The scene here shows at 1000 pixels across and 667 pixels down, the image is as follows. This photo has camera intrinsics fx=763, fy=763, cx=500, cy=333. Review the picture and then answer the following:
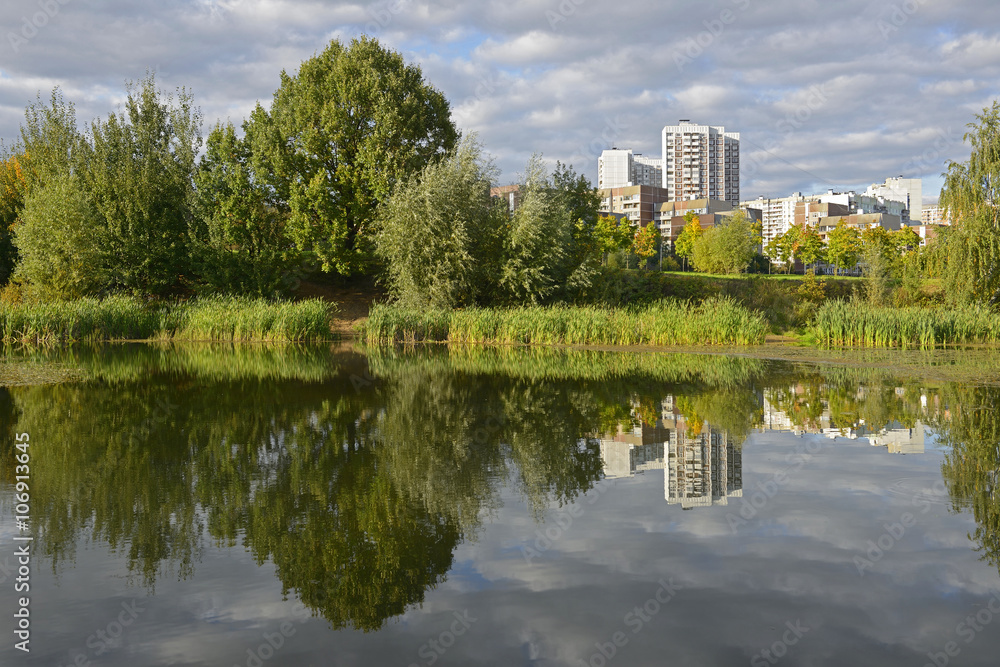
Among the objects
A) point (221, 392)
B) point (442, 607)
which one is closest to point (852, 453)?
point (442, 607)

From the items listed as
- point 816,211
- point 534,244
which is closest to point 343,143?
point 534,244

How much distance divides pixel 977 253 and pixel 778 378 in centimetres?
1877

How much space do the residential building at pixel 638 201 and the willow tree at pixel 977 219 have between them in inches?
5252

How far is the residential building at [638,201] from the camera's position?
166250mm

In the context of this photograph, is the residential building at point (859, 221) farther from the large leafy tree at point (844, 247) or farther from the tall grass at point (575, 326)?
the tall grass at point (575, 326)

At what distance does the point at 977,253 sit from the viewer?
31.2m

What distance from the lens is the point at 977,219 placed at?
101ft

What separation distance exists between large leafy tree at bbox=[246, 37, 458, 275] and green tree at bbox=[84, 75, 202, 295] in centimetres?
406

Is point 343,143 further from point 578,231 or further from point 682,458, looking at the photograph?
point 682,458

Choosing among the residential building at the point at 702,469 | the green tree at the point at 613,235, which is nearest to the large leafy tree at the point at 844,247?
the green tree at the point at 613,235

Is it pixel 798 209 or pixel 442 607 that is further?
pixel 798 209

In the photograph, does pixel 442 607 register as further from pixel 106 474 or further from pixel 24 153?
pixel 24 153

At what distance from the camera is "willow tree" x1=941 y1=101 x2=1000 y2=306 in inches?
1206

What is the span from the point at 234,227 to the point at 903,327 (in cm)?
3040
